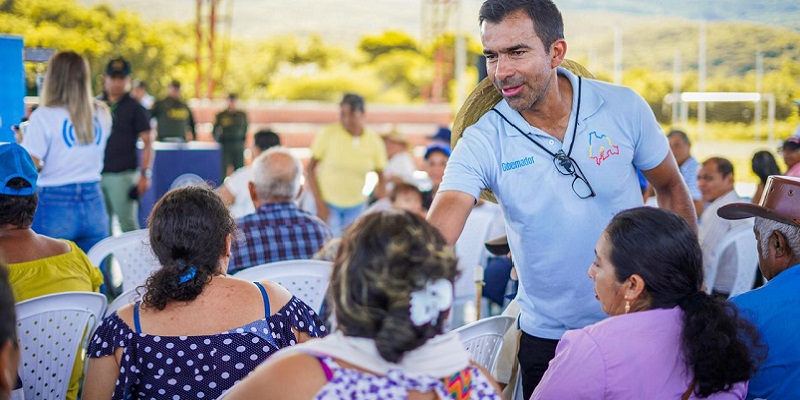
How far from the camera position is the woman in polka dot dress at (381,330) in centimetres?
146

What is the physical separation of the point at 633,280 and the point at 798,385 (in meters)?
0.62

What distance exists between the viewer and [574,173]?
2.32 metres

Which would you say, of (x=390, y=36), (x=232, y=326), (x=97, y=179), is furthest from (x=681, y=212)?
(x=390, y=36)

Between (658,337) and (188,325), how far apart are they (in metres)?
1.22

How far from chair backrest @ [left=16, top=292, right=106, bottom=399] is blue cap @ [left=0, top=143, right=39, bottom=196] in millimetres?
542

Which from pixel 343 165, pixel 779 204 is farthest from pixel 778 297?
pixel 343 165

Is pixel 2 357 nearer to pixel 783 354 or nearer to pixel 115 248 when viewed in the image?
pixel 783 354

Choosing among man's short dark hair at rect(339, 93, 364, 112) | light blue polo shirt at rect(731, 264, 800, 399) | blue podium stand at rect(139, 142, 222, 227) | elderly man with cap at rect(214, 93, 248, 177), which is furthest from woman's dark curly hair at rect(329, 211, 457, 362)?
elderly man with cap at rect(214, 93, 248, 177)

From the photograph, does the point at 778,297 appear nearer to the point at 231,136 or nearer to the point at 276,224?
the point at 276,224

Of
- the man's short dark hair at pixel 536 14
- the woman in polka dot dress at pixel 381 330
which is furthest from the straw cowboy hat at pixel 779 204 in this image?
the woman in polka dot dress at pixel 381 330

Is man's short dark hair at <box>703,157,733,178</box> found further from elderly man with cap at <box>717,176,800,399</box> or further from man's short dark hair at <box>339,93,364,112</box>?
elderly man with cap at <box>717,176,800,399</box>

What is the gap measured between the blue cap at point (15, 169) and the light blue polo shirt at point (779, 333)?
254 cm

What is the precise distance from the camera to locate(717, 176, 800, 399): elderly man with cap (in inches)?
87.1

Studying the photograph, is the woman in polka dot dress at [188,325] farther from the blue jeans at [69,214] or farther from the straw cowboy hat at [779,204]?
the blue jeans at [69,214]
